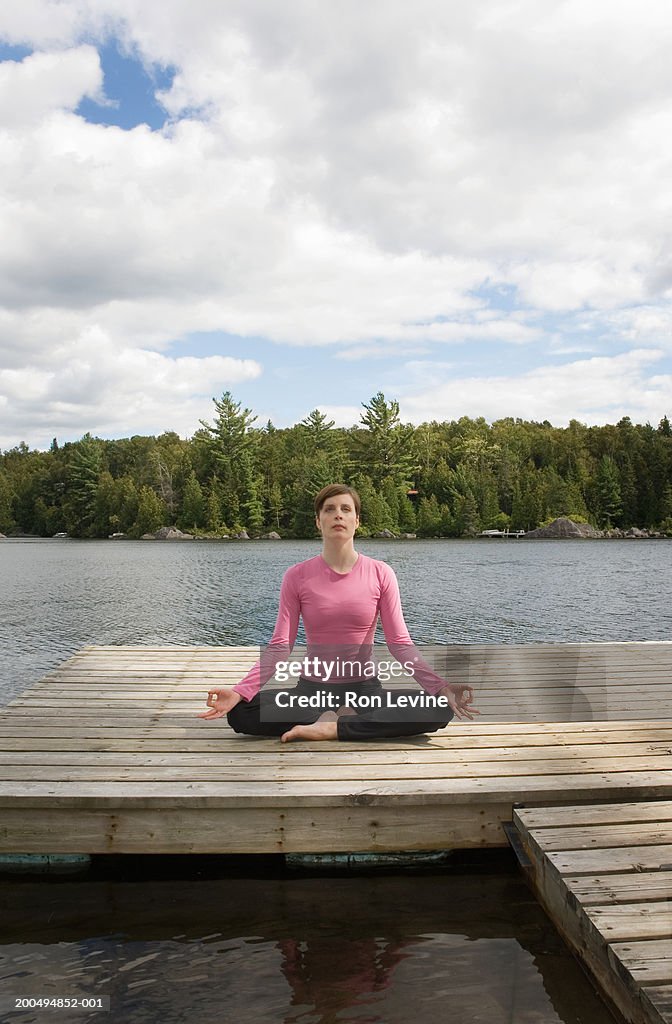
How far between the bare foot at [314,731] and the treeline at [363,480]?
252 ft

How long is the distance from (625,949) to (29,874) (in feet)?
9.34

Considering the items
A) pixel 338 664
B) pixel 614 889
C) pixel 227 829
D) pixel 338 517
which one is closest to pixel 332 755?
pixel 338 664

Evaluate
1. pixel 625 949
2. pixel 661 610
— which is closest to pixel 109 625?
pixel 661 610

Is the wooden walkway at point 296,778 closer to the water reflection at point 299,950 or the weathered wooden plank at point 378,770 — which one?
the weathered wooden plank at point 378,770

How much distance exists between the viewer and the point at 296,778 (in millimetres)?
3818

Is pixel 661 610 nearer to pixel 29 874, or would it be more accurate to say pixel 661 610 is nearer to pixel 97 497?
pixel 29 874

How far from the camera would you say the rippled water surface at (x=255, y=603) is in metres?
16.2

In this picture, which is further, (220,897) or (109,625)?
(109,625)

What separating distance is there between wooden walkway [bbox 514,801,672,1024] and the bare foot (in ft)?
3.87

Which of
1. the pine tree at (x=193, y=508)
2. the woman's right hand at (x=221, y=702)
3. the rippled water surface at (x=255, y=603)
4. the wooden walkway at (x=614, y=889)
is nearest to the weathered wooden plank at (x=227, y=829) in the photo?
the wooden walkway at (x=614, y=889)

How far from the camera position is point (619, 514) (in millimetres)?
88812

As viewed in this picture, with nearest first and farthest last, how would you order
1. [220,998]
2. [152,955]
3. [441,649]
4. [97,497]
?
[220,998]
[152,955]
[441,649]
[97,497]

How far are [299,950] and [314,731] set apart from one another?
1299 millimetres

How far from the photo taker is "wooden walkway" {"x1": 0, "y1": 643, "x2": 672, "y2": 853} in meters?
3.62
